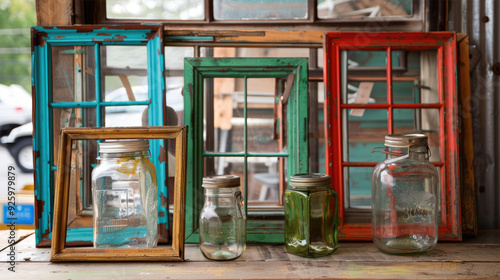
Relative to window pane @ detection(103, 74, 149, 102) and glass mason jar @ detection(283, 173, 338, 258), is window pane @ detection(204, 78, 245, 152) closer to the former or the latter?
window pane @ detection(103, 74, 149, 102)

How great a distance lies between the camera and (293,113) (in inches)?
61.3

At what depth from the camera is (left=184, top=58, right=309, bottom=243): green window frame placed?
150 cm

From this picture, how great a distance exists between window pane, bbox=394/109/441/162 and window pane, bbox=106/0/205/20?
42.9 inches

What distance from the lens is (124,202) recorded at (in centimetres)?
140

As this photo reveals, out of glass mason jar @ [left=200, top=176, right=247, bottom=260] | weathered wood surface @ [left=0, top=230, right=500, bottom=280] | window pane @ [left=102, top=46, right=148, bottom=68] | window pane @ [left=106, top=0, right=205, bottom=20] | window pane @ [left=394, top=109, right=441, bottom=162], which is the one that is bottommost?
weathered wood surface @ [left=0, top=230, right=500, bottom=280]

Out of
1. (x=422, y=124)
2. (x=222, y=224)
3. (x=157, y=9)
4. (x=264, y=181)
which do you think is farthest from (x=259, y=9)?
(x=222, y=224)

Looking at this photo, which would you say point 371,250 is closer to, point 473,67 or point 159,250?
point 159,250

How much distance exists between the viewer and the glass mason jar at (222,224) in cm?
133

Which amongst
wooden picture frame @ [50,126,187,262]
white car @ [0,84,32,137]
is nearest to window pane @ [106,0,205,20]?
wooden picture frame @ [50,126,187,262]

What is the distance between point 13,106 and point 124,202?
443 centimetres

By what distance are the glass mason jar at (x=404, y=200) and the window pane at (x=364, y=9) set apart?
0.75 m

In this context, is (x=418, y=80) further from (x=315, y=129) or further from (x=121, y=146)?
(x=121, y=146)

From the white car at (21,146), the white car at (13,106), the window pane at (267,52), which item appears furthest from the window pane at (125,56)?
the white car at (13,106)

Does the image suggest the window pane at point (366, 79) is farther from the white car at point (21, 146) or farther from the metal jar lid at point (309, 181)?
the white car at point (21, 146)
